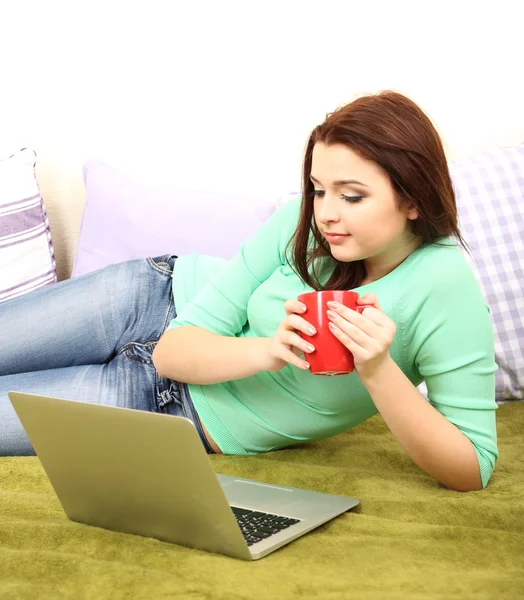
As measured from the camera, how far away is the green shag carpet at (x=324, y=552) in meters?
0.91

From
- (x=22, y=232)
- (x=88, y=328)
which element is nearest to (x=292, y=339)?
(x=88, y=328)

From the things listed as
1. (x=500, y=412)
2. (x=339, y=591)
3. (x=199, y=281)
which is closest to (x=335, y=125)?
(x=199, y=281)

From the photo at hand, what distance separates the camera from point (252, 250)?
151 centimetres

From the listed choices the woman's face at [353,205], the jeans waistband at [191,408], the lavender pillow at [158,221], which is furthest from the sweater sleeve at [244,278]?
the lavender pillow at [158,221]

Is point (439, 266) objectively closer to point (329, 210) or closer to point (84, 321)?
point (329, 210)

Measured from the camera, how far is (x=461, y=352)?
1.25 meters

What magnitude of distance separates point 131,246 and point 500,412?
1.02 metres

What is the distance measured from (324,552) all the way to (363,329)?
30 cm

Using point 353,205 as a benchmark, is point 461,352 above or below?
below

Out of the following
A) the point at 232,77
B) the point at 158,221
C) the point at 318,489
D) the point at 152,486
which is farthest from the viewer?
the point at 232,77

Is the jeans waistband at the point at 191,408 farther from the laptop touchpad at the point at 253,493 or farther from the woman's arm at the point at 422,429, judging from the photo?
the woman's arm at the point at 422,429

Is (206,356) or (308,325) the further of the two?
(206,356)

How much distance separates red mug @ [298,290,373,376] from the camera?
1106 mm

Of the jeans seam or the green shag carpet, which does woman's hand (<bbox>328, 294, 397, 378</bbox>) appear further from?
the jeans seam
